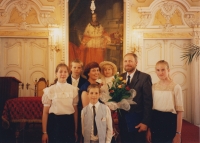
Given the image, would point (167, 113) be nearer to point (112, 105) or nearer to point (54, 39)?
point (112, 105)

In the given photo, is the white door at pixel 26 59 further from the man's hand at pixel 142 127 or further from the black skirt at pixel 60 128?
the man's hand at pixel 142 127

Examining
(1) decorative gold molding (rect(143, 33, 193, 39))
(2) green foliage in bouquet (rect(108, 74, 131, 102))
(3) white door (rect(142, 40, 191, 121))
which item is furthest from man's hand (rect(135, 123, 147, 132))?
(1) decorative gold molding (rect(143, 33, 193, 39))

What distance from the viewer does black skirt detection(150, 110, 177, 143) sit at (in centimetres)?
259

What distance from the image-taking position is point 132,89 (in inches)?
104

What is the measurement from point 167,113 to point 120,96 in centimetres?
53

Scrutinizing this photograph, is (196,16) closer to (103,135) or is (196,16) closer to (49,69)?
(49,69)

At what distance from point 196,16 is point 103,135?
509 cm

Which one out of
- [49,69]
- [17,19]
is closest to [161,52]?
[49,69]

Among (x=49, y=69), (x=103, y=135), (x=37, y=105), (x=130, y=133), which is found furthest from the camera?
(x=49, y=69)

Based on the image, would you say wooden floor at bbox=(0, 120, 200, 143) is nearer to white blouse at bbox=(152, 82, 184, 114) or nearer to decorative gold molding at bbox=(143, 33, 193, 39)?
white blouse at bbox=(152, 82, 184, 114)

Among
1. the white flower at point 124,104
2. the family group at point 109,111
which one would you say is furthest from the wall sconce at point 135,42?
the white flower at point 124,104

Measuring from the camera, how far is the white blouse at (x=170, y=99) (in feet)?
8.42

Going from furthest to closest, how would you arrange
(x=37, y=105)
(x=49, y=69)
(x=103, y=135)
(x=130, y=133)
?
(x=49, y=69), (x=37, y=105), (x=130, y=133), (x=103, y=135)

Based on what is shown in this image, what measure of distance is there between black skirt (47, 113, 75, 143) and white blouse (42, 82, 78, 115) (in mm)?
68
